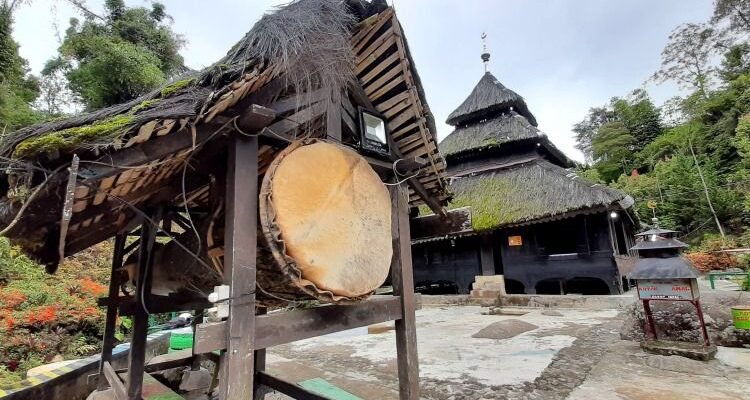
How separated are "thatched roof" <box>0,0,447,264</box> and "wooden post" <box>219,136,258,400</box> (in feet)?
0.91

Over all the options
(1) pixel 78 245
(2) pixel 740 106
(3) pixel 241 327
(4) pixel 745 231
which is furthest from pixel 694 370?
(2) pixel 740 106

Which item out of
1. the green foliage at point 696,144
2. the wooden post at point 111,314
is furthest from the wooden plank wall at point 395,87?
the green foliage at point 696,144

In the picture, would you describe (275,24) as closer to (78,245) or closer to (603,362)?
(78,245)

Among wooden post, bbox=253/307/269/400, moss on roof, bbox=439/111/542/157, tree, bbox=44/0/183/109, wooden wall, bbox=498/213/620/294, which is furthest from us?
tree, bbox=44/0/183/109

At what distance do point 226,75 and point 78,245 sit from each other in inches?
120

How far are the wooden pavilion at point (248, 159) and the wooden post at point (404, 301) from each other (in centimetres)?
1

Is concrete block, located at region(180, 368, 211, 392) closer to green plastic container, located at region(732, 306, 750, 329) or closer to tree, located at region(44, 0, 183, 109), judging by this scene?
green plastic container, located at region(732, 306, 750, 329)

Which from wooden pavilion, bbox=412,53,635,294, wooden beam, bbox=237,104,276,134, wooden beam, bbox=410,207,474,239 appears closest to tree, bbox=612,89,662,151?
wooden pavilion, bbox=412,53,635,294

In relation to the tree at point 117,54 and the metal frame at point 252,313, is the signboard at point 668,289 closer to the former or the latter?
the metal frame at point 252,313

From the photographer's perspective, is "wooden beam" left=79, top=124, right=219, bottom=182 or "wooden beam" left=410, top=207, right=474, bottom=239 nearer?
"wooden beam" left=79, top=124, right=219, bottom=182

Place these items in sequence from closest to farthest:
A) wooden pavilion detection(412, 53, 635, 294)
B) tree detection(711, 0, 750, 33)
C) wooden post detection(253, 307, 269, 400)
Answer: wooden post detection(253, 307, 269, 400), wooden pavilion detection(412, 53, 635, 294), tree detection(711, 0, 750, 33)

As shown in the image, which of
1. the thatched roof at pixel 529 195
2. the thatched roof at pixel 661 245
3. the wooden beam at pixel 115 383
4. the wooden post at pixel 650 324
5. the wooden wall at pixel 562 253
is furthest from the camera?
the wooden wall at pixel 562 253

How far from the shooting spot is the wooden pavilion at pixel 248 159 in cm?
177

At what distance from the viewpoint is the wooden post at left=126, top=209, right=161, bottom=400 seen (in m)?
3.65
